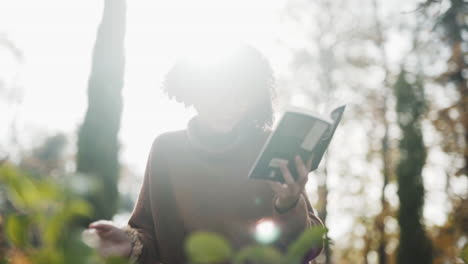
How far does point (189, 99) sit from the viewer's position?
6.76 feet

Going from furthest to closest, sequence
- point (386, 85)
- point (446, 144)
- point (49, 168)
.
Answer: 1. point (49, 168)
2. point (386, 85)
3. point (446, 144)

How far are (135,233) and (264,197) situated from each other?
1.93ft

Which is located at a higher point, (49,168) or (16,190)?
(49,168)

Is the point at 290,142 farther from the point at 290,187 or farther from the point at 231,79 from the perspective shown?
the point at 231,79

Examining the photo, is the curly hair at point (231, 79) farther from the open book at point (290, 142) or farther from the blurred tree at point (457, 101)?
the blurred tree at point (457, 101)

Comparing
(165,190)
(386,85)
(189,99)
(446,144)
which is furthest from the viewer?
(386,85)

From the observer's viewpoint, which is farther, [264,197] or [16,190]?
[264,197]

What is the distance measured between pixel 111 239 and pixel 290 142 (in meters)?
0.67

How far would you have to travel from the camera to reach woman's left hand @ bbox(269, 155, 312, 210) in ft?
4.64

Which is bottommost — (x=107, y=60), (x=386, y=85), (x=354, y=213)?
(x=354, y=213)

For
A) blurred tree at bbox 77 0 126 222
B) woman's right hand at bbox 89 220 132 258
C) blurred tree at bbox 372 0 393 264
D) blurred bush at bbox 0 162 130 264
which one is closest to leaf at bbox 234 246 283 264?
blurred bush at bbox 0 162 130 264

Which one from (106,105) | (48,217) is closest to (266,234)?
(48,217)

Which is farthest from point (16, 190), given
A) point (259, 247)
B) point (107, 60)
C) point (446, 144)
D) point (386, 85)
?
point (386, 85)

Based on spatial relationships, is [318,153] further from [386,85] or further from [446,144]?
[386,85]
